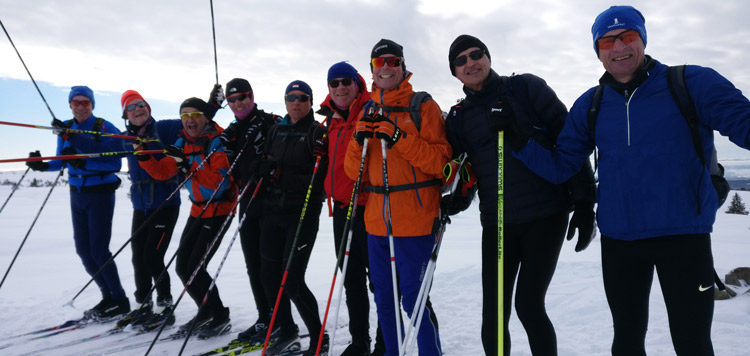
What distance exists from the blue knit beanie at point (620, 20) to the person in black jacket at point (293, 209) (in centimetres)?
225

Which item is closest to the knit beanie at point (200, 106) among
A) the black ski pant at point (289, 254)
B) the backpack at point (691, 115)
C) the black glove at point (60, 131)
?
the black glove at point (60, 131)

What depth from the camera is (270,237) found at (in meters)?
3.93

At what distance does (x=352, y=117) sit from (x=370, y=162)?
56cm

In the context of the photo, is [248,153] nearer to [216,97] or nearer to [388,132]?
[216,97]

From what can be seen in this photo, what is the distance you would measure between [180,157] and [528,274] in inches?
142

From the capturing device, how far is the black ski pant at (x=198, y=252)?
448cm

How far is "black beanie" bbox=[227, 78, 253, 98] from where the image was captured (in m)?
4.39

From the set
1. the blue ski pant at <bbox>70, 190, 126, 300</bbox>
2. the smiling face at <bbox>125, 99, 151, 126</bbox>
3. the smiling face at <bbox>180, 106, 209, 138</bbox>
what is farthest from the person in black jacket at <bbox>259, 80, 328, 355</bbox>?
the blue ski pant at <bbox>70, 190, 126, 300</bbox>

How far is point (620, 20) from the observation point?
2.21 metres

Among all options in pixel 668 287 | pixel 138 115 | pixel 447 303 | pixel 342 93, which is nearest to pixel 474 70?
pixel 342 93

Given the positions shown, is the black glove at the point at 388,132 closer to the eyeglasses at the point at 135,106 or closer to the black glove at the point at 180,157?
the black glove at the point at 180,157

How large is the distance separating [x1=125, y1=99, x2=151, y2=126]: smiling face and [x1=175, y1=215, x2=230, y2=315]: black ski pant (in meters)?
1.48

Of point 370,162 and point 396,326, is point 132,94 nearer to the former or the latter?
point 370,162

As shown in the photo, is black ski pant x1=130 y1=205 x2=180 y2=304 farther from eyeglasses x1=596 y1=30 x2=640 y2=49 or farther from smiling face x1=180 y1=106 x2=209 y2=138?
eyeglasses x1=596 y1=30 x2=640 y2=49
